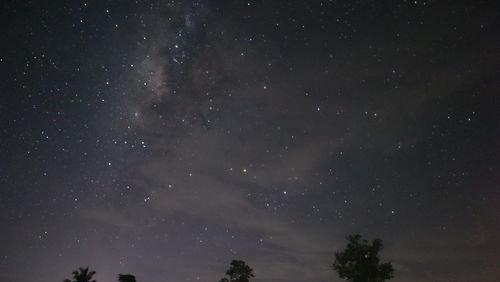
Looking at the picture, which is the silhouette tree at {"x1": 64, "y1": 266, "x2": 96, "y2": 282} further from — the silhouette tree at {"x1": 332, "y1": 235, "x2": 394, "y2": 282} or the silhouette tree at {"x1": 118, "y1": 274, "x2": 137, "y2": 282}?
the silhouette tree at {"x1": 332, "y1": 235, "x2": 394, "y2": 282}

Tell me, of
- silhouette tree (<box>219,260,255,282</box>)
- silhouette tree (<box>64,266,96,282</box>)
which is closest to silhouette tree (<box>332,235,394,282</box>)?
silhouette tree (<box>219,260,255,282</box>)

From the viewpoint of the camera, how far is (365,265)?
37.0m

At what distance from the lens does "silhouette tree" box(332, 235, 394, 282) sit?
36.9 meters

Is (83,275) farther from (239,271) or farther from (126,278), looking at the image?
(239,271)

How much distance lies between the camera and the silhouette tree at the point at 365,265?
36875mm

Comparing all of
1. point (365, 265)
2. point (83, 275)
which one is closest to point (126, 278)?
point (83, 275)

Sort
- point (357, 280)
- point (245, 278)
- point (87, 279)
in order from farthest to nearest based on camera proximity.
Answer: point (245, 278), point (357, 280), point (87, 279)

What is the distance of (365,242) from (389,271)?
12.8 feet

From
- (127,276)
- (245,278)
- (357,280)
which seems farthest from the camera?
(245,278)

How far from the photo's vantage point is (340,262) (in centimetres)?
3825

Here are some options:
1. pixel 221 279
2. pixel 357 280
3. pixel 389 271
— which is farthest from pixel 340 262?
pixel 221 279

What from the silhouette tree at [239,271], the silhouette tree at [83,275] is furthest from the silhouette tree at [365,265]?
the silhouette tree at [83,275]

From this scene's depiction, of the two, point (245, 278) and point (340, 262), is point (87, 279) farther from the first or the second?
point (340, 262)

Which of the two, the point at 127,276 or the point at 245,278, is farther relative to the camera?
the point at 245,278
